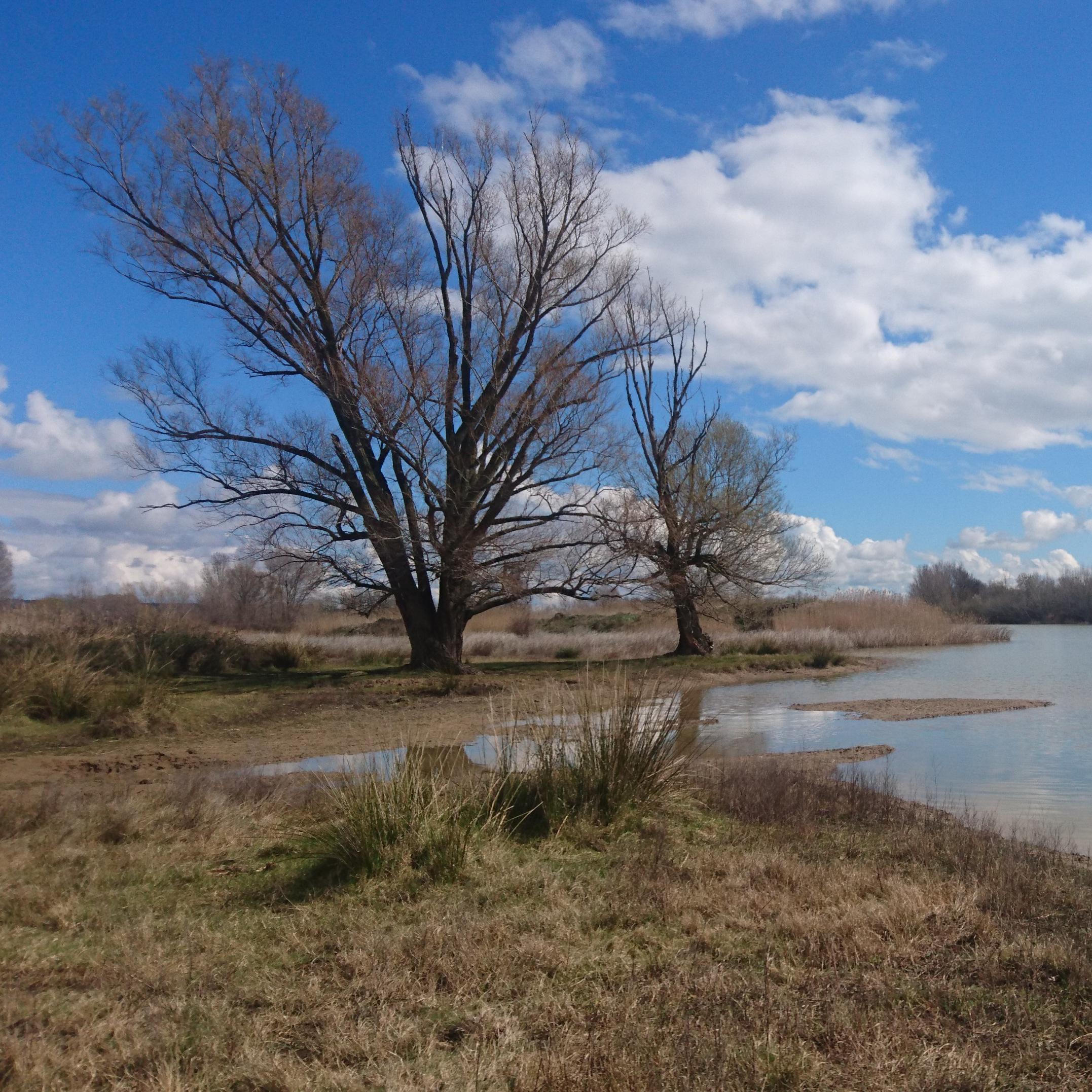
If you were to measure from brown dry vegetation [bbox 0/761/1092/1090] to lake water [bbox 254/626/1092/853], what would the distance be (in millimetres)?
1501

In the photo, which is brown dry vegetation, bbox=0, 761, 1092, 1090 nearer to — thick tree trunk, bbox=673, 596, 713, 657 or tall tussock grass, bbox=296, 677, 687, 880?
tall tussock grass, bbox=296, 677, 687, 880

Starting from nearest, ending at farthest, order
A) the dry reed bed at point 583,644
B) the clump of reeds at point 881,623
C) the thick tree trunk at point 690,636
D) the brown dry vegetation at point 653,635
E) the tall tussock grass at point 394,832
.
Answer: the tall tussock grass at point 394,832 → the dry reed bed at point 583,644 → the brown dry vegetation at point 653,635 → the thick tree trunk at point 690,636 → the clump of reeds at point 881,623

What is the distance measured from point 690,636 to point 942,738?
1664 cm

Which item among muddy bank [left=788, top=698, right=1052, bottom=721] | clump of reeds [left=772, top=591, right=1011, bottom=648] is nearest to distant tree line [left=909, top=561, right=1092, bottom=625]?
clump of reeds [left=772, top=591, right=1011, bottom=648]

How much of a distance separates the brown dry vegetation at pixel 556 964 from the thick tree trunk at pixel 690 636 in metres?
23.2

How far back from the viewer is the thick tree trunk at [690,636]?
30266mm

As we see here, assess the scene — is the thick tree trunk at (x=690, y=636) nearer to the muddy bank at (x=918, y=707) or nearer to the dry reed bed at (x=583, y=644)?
the dry reed bed at (x=583, y=644)

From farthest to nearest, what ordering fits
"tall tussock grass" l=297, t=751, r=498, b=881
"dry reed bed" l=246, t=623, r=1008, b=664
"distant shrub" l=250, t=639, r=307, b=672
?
1. "dry reed bed" l=246, t=623, r=1008, b=664
2. "distant shrub" l=250, t=639, r=307, b=672
3. "tall tussock grass" l=297, t=751, r=498, b=881

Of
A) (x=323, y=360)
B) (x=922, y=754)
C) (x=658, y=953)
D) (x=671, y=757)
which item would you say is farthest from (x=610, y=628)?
(x=658, y=953)

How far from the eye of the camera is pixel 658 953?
4.59 metres

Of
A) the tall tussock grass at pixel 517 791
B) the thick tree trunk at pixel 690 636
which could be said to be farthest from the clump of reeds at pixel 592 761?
the thick tree trunk at pixel 690 636

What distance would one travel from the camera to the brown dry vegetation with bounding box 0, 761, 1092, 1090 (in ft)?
11.0

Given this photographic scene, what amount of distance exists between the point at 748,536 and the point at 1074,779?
19.7 meters

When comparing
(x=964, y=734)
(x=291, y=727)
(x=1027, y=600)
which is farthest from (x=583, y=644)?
(x=1027, y=600)
